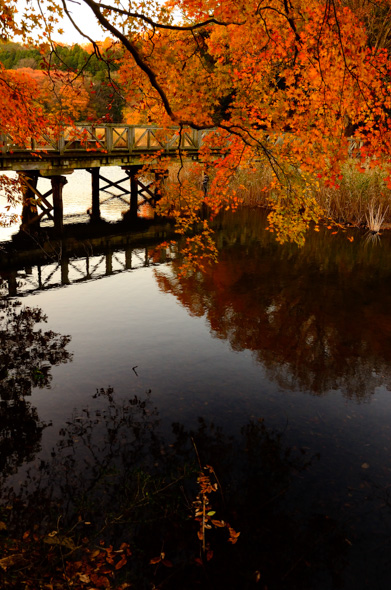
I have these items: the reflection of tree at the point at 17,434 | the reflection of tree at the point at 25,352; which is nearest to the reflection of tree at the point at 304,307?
the reflection of tree at the point at 25,352

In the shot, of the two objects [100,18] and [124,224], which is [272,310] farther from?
[124,224]

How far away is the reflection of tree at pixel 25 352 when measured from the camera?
761 cm

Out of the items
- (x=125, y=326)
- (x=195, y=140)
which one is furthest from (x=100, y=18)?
(x=195, y=140)

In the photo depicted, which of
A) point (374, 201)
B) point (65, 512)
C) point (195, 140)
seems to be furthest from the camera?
point (195, 140)

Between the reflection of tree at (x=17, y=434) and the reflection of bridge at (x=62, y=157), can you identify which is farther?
the reflection of bridge at (x=62, y=157)

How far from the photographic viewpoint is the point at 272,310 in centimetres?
1105

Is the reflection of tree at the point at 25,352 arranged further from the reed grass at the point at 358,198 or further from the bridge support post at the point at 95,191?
the bridge support post at the point at 95,191

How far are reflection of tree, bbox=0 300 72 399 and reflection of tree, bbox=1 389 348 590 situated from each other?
1.43 m

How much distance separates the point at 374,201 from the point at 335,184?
152 cm

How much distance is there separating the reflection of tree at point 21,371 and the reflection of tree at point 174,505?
426 mm

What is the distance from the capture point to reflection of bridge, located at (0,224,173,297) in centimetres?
1266

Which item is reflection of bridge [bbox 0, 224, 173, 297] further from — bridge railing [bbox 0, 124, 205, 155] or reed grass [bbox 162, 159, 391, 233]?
reed grass [bbox 162, 159, 391, 233]

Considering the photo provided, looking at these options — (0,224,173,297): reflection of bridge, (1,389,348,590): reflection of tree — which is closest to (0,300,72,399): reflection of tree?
(1,389,348,590): reflection of tree

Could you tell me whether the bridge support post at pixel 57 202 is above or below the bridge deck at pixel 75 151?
below
